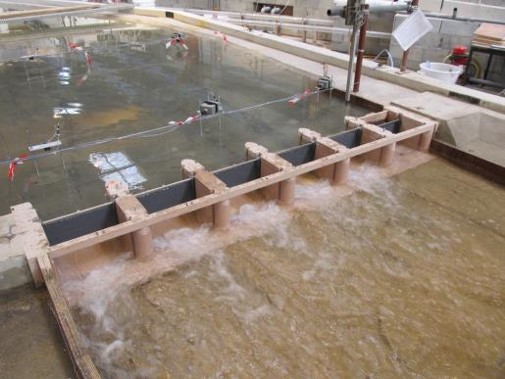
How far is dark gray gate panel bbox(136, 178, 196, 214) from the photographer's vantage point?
11.1ft

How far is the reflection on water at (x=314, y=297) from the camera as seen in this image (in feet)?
8.19

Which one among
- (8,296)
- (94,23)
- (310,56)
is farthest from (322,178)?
(94,23)

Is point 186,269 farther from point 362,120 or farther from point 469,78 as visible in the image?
point 469,78

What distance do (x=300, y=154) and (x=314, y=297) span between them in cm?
176

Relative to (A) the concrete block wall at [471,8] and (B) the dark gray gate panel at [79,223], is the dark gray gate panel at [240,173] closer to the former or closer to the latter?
(B) the dark gray gate panel at [79,223]

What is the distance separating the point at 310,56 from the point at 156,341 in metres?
6.59

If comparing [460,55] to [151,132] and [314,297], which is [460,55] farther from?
[314,297]

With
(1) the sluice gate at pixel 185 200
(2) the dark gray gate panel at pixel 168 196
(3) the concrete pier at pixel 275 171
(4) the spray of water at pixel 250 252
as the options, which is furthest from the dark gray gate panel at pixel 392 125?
(2) the dark gray gate panel at pixel 168 196

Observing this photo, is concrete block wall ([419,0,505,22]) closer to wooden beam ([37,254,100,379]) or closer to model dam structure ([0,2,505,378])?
model dam structure ([0,2,505,378])

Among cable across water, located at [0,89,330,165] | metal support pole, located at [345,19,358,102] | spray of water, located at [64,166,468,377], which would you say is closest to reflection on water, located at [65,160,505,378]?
spray of water, located at [64,166,468,377]

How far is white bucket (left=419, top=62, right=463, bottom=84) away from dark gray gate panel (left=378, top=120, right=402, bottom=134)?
244cm

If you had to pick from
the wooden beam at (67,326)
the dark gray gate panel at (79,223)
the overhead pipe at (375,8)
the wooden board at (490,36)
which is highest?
the overhead pipe at (375,8)

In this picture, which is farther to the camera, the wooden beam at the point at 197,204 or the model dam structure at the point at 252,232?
the wooden beam at the point at 197,204

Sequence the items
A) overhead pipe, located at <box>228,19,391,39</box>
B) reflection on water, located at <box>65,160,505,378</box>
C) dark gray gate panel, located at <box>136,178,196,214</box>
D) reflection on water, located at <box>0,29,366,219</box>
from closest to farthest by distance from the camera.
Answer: reflection on water, located at <box>65,160,505,378</box>, dark gray gate panel, located at <box>136,178,196,214</box>, reflection on water, located at <box>0,29,366,219</box>, overhead pipe, located at <box>228,19,391,39</box>
